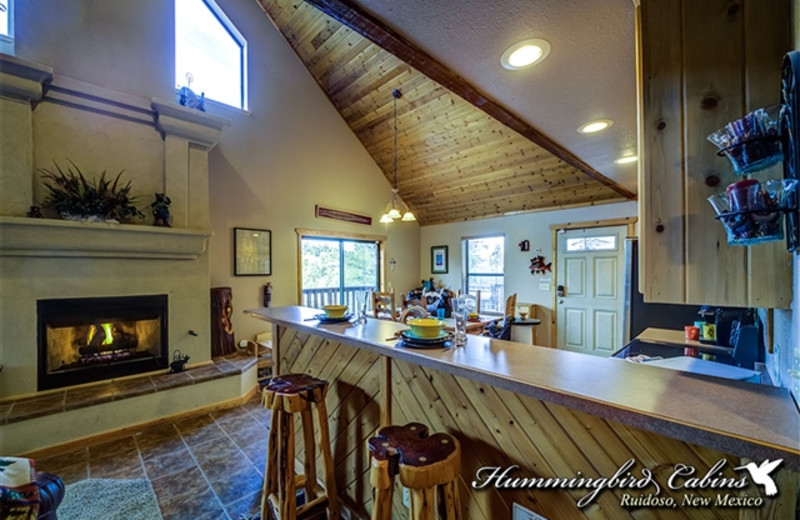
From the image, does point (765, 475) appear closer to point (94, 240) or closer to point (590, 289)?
point (94, 240)

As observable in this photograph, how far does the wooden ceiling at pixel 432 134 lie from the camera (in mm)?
4445

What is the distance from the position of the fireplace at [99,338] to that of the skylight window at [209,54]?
2663 mm

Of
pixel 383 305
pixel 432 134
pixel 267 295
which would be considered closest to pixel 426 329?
pixel 383 305

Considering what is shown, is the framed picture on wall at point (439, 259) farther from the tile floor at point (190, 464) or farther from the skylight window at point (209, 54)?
the tile floor at point (190, 464)

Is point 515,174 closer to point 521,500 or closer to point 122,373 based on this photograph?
point 521,500

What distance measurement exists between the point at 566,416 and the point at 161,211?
387 cm

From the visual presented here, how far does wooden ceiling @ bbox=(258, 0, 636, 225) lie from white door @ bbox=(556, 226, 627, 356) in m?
0.59

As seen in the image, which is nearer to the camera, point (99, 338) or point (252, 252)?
point (99, 338)

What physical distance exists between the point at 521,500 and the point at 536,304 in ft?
16.2

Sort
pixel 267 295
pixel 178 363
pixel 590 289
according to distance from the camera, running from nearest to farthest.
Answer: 1. pixel 178 363
2. pixel 267 295
3. pixel 590 289

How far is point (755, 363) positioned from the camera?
163 cm

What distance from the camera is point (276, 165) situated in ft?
16.2

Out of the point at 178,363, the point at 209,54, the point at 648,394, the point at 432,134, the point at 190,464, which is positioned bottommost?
the point at 190,464

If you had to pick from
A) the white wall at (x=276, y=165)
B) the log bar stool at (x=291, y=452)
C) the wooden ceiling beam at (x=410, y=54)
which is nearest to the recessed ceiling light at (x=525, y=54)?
the wooden ceiling beam at (x=410, y=54)
